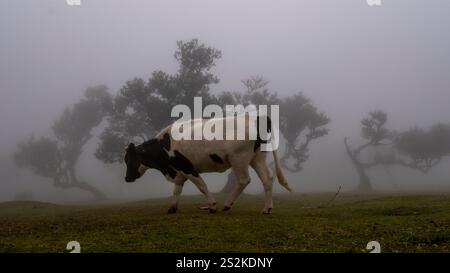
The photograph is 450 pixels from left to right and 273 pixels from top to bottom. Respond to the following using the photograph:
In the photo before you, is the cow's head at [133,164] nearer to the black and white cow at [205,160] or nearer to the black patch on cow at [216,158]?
the black and white cow at [205,160]

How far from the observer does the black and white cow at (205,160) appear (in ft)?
52.8

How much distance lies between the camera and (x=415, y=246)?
969cm

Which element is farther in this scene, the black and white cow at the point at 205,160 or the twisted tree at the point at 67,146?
the twisted tree at the point at 67,146

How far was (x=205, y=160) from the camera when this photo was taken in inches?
661

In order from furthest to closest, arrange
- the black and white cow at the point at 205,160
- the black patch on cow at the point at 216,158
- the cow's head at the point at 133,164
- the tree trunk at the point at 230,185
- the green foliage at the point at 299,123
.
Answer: the green foliage at the point at 299,123 → the tree trunk at the point at 230,185 → the cow's head at the point at 133,164 → the black patch on cow at the point at 216,158 → the black and white cow at the point at 205,160

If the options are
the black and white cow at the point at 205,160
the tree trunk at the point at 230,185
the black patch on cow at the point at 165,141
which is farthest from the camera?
the tree trunk at the point at 230,185

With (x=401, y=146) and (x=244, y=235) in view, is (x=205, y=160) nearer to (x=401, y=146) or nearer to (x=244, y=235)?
(x=244, y=235)

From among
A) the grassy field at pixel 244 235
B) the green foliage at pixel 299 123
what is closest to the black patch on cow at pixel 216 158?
the grassy field at pixel 244 235

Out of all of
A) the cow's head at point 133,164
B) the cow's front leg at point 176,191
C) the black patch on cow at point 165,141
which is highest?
the black patch on cow at point 165,141

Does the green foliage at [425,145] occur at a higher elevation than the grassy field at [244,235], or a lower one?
higher

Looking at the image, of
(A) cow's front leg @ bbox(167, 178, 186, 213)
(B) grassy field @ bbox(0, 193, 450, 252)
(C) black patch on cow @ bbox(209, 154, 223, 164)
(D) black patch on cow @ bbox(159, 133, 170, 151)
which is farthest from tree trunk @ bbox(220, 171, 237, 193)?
(B) grassy field @ bbox(0, 193, 450, 252)

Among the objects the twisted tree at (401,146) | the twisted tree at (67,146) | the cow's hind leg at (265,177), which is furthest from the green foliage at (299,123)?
the cow's hind leg at (265,177)
